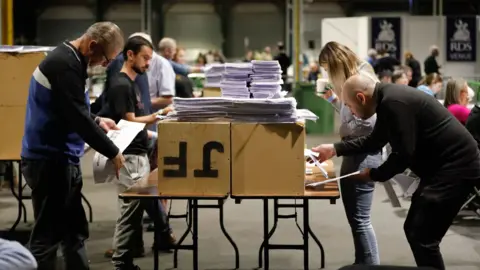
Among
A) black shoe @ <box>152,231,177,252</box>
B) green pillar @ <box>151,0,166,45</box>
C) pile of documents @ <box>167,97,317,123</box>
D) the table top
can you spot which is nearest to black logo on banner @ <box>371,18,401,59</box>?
green pillar @ <box>151,0,166,45</box>

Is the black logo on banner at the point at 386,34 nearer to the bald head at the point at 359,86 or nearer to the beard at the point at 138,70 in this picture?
the beard at the point at 138,70

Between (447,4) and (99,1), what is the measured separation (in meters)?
10.4

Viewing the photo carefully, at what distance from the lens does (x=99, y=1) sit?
23.9 m

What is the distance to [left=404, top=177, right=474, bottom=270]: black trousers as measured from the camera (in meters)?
3.19

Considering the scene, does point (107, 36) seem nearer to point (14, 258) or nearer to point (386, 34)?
point (14, 258)

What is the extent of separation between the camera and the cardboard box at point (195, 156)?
137 inches

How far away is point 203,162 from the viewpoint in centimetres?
349

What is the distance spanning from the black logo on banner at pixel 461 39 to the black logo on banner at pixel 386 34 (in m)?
1.22

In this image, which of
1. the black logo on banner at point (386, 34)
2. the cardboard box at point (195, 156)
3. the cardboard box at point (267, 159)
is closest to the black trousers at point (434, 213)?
the cardboard box at point (267, 159)

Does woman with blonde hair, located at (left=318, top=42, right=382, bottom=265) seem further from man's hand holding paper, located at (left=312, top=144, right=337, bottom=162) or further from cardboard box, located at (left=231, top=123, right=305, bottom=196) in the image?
cardboard box, located at (left=231, top=123, right=305, bottom=196)

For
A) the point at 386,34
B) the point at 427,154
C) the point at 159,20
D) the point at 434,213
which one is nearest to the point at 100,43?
the point at 427,154

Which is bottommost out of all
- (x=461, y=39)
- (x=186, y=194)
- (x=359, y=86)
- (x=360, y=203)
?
(x=360, y=203)

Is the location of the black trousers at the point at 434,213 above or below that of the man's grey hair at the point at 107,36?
below

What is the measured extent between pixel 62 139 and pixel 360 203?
148cm
